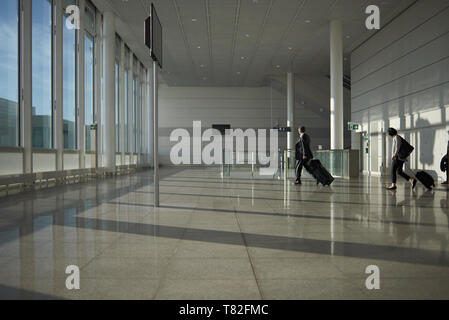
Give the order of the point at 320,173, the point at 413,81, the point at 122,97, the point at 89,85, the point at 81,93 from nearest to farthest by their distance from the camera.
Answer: the point at 320,173
the point at 413,81
the point at 81,93
the point at 89,85
the point at 122,97

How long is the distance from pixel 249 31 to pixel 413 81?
27.3ft

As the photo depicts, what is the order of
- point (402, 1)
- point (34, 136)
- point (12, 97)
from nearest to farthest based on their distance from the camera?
point (12, 97), point (34, 136), point (402, 1)

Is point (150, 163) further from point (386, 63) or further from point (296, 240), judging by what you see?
point (296, 240)

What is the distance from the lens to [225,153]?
2069cm

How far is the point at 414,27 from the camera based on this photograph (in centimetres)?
1708

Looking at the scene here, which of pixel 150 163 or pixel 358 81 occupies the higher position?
pixel 358 81

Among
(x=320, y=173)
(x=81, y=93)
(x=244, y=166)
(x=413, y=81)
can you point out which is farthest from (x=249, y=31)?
(x=320, y=173)

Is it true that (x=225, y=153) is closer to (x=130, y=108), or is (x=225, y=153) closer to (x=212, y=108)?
(x=130, y=108)

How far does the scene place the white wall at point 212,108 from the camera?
40312 mm

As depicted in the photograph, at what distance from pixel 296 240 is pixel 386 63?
1768 cm

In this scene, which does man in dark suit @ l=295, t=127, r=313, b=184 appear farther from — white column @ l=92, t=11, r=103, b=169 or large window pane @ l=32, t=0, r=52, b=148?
white column @ l=92, t=11, r=103, b=169

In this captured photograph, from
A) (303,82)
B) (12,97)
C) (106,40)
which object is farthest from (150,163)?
(12,97)

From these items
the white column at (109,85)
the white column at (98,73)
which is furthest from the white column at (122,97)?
the white column at (98,73)

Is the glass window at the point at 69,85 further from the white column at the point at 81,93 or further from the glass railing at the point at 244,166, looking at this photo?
the glass railing at the point at 244,166
